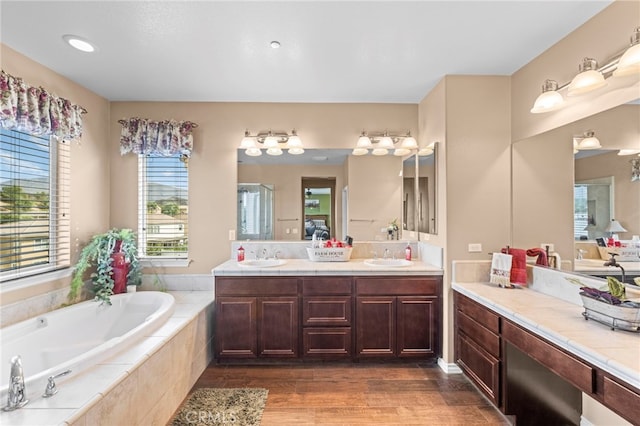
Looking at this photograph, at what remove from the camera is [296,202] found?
3.62 meters

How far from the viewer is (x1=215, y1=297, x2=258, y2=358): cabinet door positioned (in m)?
2.91

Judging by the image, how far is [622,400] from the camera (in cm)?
129

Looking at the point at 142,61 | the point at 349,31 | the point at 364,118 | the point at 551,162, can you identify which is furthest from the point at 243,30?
the point at 551,162

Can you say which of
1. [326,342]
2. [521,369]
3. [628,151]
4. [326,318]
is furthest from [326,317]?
[628,151]

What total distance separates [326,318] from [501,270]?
5.11 ft

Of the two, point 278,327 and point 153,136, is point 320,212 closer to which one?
point 278,327

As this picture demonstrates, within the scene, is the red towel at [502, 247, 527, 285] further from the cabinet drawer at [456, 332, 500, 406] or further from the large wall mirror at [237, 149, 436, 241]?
the large wall mirror at [237, 149, 436, 241]

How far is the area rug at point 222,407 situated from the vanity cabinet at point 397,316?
1020mm

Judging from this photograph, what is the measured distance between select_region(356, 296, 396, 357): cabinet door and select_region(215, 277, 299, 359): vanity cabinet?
596 millimetres

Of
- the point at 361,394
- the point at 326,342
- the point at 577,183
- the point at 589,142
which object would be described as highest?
the point at 589,142

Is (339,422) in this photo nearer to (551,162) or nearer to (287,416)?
(287,416)

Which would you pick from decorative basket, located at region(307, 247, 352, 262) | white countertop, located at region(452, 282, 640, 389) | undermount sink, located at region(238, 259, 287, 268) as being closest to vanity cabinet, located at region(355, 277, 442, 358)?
decorative basket, located at region(307, 247, 352, 262)

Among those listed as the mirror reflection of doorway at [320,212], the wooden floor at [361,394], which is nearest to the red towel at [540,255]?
the wooden floor at [361,394]

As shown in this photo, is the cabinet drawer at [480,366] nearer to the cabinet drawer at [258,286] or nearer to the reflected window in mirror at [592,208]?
the reflected window in mirror at [592,208]
